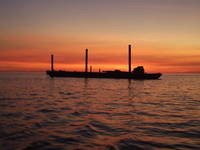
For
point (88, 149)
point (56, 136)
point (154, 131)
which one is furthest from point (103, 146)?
point (154, 131)

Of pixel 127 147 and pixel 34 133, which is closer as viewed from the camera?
pixel 127 147

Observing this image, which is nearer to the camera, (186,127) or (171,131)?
(171,131)

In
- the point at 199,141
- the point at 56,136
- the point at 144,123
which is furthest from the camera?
the point at 144,123

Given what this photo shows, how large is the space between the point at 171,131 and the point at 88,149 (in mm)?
3201

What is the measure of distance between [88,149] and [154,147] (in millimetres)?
1726

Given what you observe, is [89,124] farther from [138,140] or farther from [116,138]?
[138,140]

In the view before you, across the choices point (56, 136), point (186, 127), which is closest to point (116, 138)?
point (56, 136)

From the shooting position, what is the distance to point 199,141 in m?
5.63

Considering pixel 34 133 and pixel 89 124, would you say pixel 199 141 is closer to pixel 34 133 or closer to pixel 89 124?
pixel 89 124

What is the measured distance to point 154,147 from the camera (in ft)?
16.9

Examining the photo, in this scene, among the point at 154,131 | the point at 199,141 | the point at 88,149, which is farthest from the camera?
the point at 154,131

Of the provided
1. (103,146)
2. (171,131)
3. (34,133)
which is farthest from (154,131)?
(34,133)

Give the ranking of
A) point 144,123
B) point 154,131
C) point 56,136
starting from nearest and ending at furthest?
1. point 56,136
2. point 154,131
3. point 144,123

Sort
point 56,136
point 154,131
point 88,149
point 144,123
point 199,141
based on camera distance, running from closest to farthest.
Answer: point 88,149 → point 199,141 → point 56,136 → point 154,131 → point 144,123
